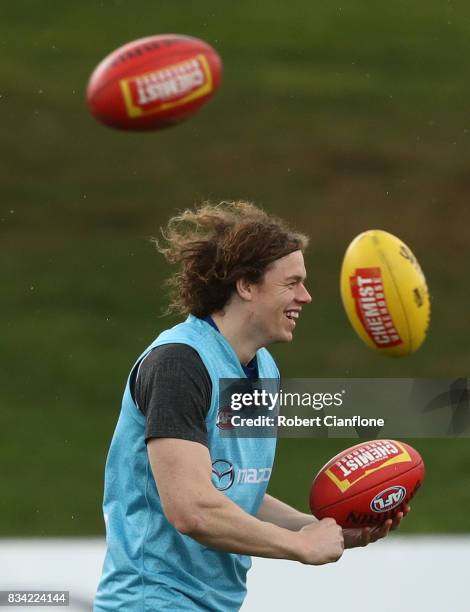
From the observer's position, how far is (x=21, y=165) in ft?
44.6

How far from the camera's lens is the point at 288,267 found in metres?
3.61

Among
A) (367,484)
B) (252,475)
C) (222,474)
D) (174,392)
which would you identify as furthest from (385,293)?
(174,392)

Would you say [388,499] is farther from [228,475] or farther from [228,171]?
[228,171]

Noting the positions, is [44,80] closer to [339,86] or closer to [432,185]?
[339,86]

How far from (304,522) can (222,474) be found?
473 mm

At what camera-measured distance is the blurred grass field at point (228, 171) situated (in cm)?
1164

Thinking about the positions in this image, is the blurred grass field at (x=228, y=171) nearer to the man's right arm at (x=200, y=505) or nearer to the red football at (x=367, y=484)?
the red football at (x=367, y=484)

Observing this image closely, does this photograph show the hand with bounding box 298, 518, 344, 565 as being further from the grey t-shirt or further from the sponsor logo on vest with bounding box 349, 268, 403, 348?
the sponsor logo on vest with bounding box 349, 268, 403, 348

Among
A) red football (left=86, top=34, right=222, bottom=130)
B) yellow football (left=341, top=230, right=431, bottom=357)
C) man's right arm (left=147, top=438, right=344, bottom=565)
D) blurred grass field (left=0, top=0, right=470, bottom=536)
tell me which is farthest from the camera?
blurred grass field (left=0, top=0, right=470, bottom=536)

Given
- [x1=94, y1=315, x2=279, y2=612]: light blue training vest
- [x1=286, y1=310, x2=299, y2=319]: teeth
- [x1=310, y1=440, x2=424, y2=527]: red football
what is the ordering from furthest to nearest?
[x1=310, y1=440, x2=424, y2=527]: red football
[x1=286, y1=310, x2=299, y2=319]: teeth
[x1=94, y1=315, x2=279, y2=612]: light blue training vest

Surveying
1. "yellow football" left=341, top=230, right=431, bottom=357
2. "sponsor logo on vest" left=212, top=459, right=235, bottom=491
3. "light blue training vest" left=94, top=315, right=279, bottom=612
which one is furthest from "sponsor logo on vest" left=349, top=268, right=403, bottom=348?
"sponsor logo on vest" left=212, top=459, right=235, bottom=491

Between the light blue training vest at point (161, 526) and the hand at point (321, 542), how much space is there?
8.4 inches

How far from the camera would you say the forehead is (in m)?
3.59

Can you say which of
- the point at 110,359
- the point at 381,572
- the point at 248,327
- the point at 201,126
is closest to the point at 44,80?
the point at 201,126
